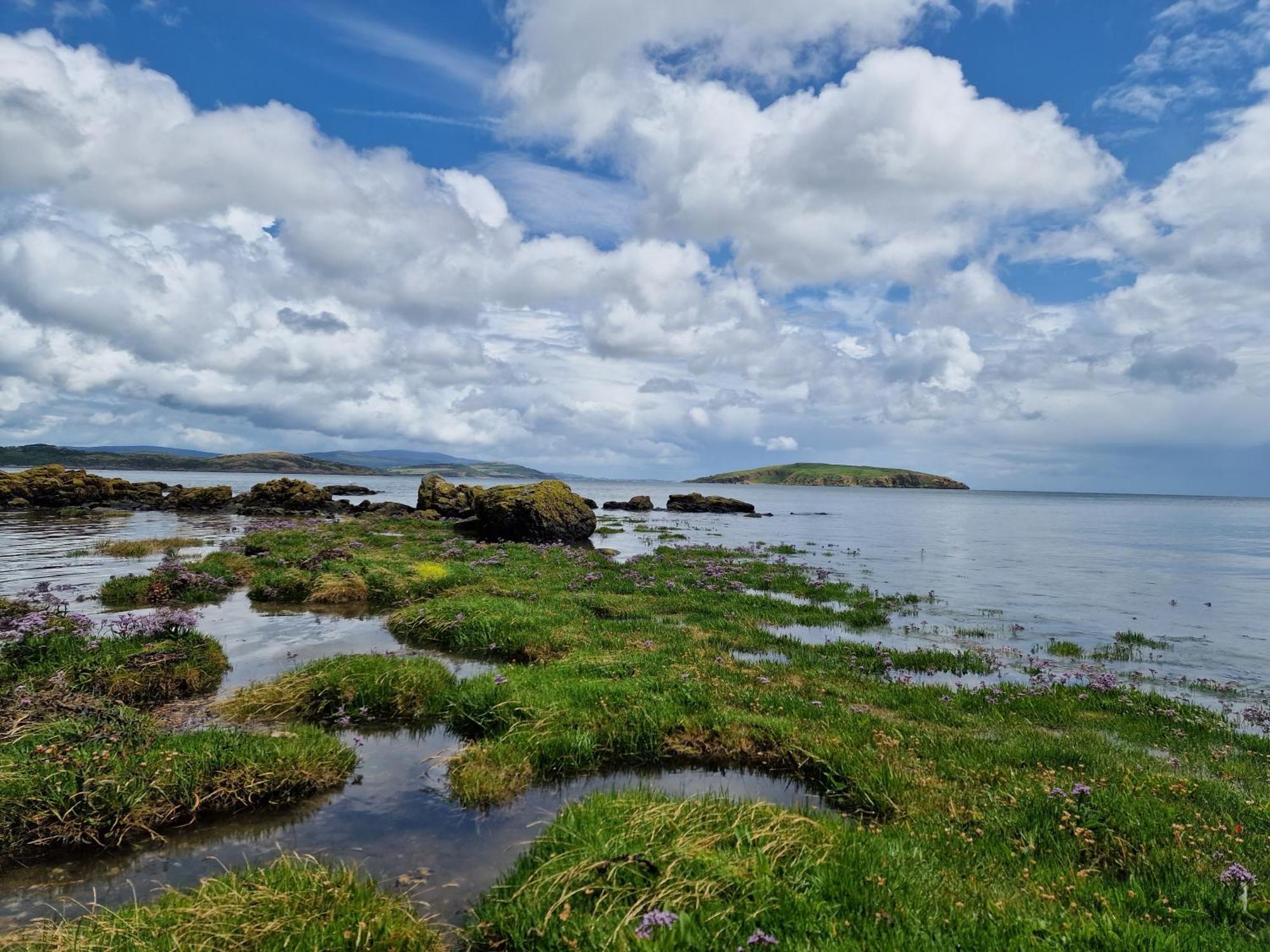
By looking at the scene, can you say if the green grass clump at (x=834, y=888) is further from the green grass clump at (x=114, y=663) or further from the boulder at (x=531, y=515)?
the boulder at (x=531, y=515)

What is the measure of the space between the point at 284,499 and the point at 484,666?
2675 inches

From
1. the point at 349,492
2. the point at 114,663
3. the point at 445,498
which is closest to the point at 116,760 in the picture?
the point at 114,663

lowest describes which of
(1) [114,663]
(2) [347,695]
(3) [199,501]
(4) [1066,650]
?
(3) [199,501]

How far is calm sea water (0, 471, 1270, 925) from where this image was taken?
6816 millimetres

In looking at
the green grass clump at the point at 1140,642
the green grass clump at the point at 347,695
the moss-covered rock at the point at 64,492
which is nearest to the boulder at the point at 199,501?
the moss-covered rock at the point at 64,492

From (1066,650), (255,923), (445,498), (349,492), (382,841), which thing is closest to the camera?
(255,923)

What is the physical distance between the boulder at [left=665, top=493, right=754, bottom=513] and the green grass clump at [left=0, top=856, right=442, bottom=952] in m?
92.4

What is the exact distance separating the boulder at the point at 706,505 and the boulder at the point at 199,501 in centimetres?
6092

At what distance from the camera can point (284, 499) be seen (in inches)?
2837

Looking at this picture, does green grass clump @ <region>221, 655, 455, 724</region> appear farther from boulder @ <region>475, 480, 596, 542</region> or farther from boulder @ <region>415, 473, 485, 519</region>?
boulder @ <region>415, 473, 485, 519</region>

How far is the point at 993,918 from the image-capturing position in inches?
220

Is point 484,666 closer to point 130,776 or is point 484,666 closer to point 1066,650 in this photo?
point 130,776

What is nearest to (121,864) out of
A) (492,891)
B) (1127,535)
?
(492,891)

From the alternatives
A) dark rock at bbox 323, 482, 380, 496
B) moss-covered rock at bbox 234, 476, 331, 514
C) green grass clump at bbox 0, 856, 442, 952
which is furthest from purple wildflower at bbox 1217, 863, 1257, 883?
dark rock at bbox 323, 482, 380, 496
